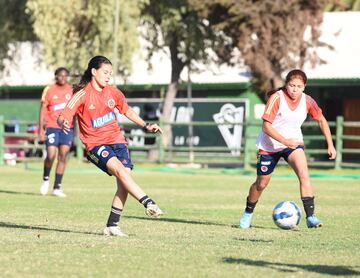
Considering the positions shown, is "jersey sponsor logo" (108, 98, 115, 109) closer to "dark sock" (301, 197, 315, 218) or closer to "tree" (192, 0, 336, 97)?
"dark sock" (301, 197, 315, 218)

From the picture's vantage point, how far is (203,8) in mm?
32969

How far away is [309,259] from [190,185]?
42.6 ft

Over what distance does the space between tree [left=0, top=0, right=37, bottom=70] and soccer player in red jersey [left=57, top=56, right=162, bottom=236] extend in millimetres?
25294

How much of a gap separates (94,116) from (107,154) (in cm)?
47

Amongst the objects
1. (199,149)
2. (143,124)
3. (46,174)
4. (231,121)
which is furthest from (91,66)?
(231,121)

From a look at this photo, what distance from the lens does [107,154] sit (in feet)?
36.7

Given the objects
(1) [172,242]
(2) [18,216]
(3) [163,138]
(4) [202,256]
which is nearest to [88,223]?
(2) [18,216]

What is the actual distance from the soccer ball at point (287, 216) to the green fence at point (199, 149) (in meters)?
17.2

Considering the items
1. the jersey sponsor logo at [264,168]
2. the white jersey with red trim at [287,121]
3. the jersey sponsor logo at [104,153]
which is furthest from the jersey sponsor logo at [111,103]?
the jersey sponsor logo at [264,168]

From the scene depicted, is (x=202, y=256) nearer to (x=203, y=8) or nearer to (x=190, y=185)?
(x=190, y=185)

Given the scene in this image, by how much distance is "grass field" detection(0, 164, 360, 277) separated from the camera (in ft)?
28.2

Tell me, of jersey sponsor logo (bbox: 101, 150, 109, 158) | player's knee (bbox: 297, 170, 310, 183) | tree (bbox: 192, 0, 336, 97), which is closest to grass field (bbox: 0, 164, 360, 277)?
player's knee (bbox: 297, 170, 310, 183)

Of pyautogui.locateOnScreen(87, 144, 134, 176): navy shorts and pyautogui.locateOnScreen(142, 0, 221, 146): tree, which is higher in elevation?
pyautogui.locateOnScreen(142, 0, 221, 146): tree

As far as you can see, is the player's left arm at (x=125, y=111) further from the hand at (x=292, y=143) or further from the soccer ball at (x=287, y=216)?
the soccer ball at (x=287, y=216)
